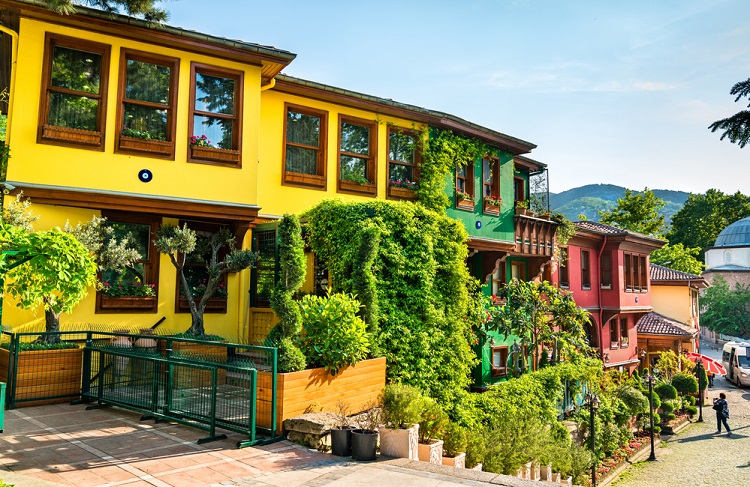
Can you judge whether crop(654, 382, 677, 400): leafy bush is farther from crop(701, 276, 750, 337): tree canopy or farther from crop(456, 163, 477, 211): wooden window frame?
crop(701, 276, 750, 337): tree canopy

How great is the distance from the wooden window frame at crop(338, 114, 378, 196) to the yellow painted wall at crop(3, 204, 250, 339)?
3429mm

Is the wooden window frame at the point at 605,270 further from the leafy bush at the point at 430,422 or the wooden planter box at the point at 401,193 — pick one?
the leafy bush at the point at 430,422

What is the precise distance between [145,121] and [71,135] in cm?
155

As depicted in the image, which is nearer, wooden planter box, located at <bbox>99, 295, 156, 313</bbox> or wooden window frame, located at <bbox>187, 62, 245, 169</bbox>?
wooden planter box, located at <bbox>99, 295, 156, 313</bbox>

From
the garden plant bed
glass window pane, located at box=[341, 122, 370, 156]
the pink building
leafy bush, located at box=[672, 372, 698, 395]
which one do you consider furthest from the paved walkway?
leafy bush, located at box=[672, 372, 698, 395]

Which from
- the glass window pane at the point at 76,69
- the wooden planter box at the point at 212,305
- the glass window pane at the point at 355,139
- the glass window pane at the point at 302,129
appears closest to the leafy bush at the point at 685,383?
the glass window pane at the point at 355,139

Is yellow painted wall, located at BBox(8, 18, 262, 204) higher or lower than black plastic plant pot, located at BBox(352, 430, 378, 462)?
higher

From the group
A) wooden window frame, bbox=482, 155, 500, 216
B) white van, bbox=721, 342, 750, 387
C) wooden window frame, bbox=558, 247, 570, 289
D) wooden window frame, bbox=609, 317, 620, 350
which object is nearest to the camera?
wooden window frame, bbox=482, 155, 500, 216

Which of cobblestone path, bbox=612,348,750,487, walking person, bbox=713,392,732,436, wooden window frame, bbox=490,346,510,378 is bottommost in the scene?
cobblestone path, bbox=612,348,750,487

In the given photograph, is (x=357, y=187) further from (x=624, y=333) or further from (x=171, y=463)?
(x=624, y=333)

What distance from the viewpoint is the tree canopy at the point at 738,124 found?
36.6ft

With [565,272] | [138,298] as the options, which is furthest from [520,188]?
[138,298]

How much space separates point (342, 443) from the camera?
832 cm

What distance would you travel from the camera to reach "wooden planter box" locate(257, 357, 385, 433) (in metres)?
9.05
